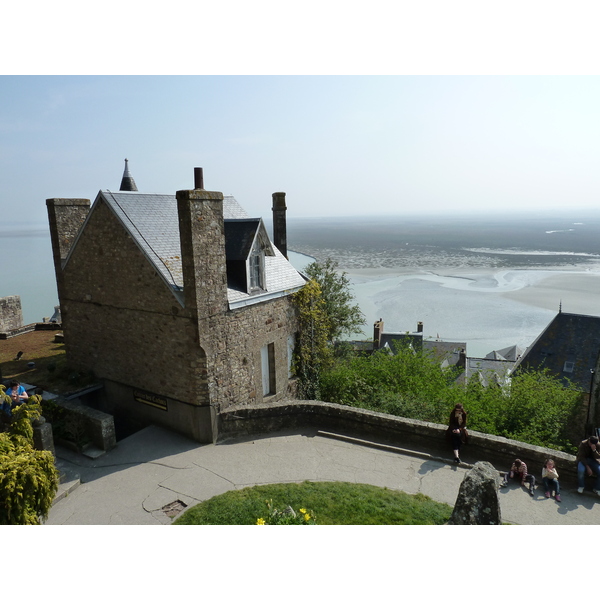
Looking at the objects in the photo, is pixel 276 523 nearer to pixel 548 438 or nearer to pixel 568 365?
pixel 548 438

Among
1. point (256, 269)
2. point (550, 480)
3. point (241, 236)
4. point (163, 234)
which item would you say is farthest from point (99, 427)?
point (550, 480)

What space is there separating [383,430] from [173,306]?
6.58 meters

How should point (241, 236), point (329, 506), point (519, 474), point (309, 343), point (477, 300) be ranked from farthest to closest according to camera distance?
point (477, 300), point (309, 343), point (241, 236), point (519, 474), point (329, 506)

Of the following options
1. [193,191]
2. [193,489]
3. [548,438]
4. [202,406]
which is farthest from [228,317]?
[548,438]

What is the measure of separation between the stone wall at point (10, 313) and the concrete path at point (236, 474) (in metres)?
15.1

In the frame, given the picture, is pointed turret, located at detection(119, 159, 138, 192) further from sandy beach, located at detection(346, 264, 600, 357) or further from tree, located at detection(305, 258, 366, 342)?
sandy beach, located at detection(346, 264, 600, 357)

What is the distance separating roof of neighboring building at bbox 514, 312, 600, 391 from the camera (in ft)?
93.6

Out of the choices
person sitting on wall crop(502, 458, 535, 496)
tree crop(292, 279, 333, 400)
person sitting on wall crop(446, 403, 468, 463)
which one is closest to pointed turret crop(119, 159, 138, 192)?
tree crop(292, 279, 333, 400)

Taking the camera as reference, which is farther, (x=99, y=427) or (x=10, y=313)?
(x=10, y=313)

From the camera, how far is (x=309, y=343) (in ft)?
56.9

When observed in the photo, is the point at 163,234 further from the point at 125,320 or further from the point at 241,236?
the point at 125,320

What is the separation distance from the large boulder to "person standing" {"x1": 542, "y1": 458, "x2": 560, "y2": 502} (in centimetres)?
353

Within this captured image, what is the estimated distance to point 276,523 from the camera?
8188 millimetres

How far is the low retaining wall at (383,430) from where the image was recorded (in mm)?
11031
